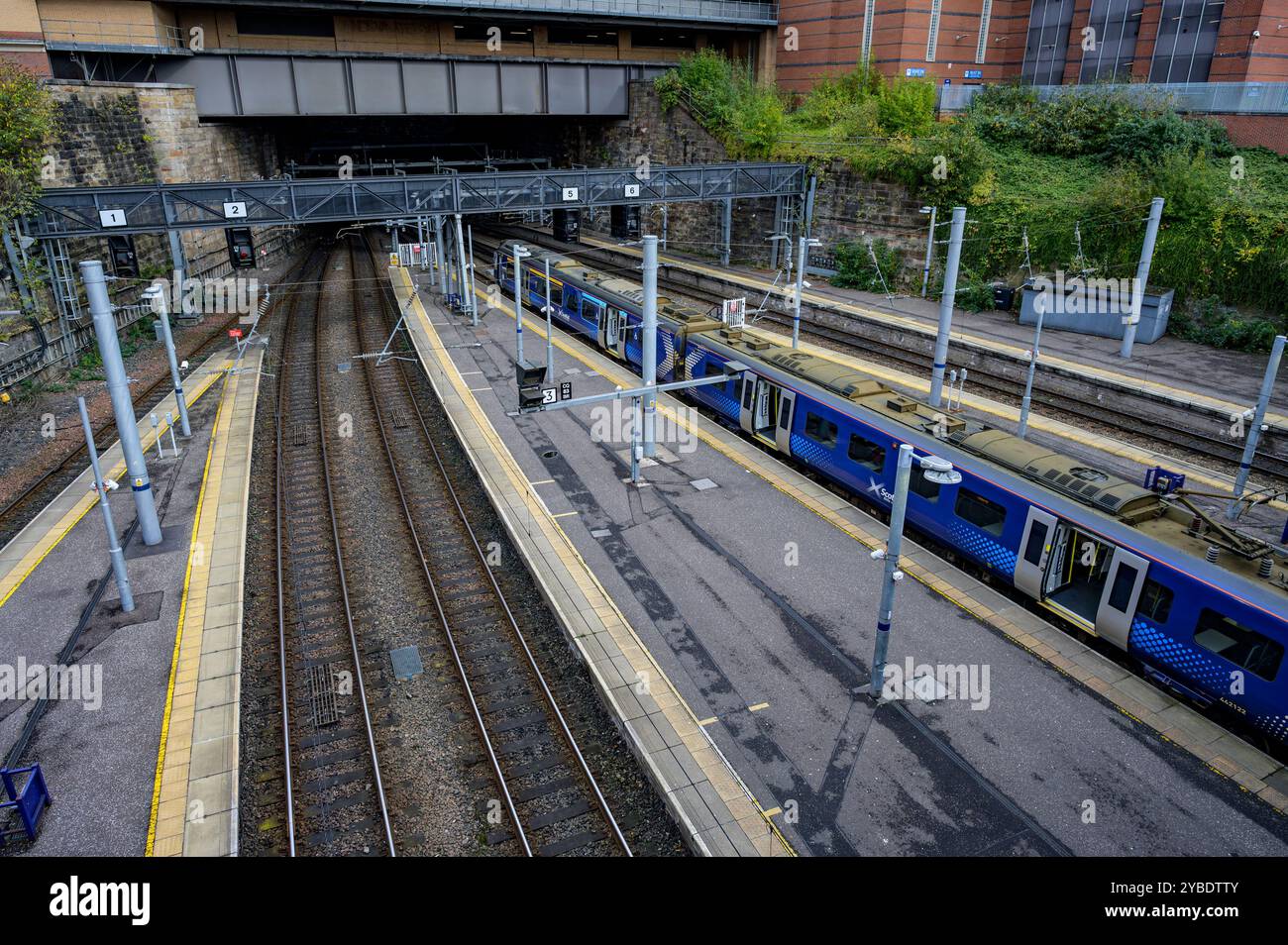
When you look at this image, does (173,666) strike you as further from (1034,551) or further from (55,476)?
(1034,551)

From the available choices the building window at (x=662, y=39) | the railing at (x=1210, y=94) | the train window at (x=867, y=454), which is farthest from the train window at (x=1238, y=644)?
the building window at (x=662, y=39)

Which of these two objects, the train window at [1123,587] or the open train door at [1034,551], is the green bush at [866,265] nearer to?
the open train door at [1034,551]

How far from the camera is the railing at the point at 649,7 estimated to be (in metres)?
44.9

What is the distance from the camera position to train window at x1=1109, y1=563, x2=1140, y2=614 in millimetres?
13242

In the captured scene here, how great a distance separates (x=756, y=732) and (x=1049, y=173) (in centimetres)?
3626

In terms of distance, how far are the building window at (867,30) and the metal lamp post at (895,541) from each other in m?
43.0

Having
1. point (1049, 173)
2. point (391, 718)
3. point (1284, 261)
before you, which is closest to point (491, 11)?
point (1049, 173)

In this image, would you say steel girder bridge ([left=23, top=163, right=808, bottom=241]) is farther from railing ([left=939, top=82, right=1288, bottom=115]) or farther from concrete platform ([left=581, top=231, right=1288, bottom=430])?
railing ([left=939, top=82, right=1288, bottom=115])

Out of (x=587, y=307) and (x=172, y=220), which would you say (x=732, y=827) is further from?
(x=172, y=220)

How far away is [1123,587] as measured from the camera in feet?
44.1

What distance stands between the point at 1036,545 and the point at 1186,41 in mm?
36858

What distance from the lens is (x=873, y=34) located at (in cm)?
4759

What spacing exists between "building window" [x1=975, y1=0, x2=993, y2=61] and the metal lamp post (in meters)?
45.5

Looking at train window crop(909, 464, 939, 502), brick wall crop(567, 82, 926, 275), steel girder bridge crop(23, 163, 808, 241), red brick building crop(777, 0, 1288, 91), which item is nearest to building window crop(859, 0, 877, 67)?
red brick building crop(777, 0, 1288, 91)
